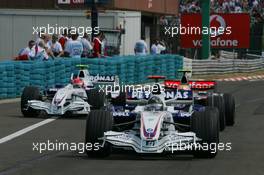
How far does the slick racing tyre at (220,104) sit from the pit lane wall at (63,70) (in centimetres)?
844

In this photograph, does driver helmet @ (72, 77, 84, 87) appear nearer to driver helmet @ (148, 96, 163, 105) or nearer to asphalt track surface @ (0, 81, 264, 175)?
asphalt track surface @ (0, 81, 264, 175)

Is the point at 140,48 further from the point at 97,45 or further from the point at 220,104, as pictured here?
the point at 220,104

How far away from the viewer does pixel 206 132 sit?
38.1 ft

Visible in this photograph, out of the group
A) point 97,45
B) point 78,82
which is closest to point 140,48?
point 97,45

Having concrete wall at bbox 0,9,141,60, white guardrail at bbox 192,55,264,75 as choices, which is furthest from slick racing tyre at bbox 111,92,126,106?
concrete wall at bbox 0,9,141,60

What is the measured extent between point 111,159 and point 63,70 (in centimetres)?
1403

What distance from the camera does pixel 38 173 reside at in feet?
33.7

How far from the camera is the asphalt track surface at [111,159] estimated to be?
1054 cm

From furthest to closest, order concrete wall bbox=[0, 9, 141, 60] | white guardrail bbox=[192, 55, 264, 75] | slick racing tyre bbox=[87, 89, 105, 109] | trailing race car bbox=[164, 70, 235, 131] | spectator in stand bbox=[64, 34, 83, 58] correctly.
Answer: concrete wall bbox=[0, 9, 141, 60], white guardrail bbox=[192, 55, 264, 75], spectator in stand bbox=[64, 34, 83, 58], slick racing tyre bbox=[87, 89, 105, 109], trailing race car bbox=[164, 70, 235, 131]

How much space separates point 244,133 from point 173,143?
4115 millimetres

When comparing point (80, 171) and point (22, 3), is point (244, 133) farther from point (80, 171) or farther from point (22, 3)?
point (22, 3)

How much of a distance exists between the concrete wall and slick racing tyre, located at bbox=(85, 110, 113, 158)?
87.5 ft

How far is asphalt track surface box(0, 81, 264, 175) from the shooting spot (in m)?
10.5

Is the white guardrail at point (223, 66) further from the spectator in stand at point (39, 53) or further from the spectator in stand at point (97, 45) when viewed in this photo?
the spectator in stand at point (39, 53)
